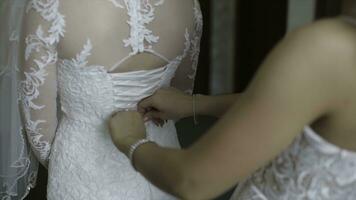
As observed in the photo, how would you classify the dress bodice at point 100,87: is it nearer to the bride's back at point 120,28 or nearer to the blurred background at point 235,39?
the bride's back at point 120,28

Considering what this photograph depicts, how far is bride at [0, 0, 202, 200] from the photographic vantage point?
1053 millimetres

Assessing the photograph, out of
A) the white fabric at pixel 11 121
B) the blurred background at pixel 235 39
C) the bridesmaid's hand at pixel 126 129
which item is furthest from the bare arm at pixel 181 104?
the blurred background at pixel 235 39

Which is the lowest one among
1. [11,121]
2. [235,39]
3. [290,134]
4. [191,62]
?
[235,39]

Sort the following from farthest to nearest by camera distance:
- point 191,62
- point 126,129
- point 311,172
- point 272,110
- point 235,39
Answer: point 235,39
point 191,62
point 126,129
point 311,172
point 272,110

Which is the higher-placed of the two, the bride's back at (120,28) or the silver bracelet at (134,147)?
the bride's back at (120,28)

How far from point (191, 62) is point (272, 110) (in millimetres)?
621

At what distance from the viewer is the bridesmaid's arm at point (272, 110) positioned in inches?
27.1

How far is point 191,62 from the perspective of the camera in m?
1.31

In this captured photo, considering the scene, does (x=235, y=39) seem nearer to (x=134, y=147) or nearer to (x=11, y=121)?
(x=11, y=121)

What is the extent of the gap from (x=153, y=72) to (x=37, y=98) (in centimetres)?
24

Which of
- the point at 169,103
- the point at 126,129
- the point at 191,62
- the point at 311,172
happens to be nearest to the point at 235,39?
the point at 191,62

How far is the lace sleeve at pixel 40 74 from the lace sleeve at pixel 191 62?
0.30 metres

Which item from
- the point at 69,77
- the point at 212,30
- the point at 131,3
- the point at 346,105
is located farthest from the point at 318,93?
the point at 212,30

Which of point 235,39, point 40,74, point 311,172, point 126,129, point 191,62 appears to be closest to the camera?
point 311,172
